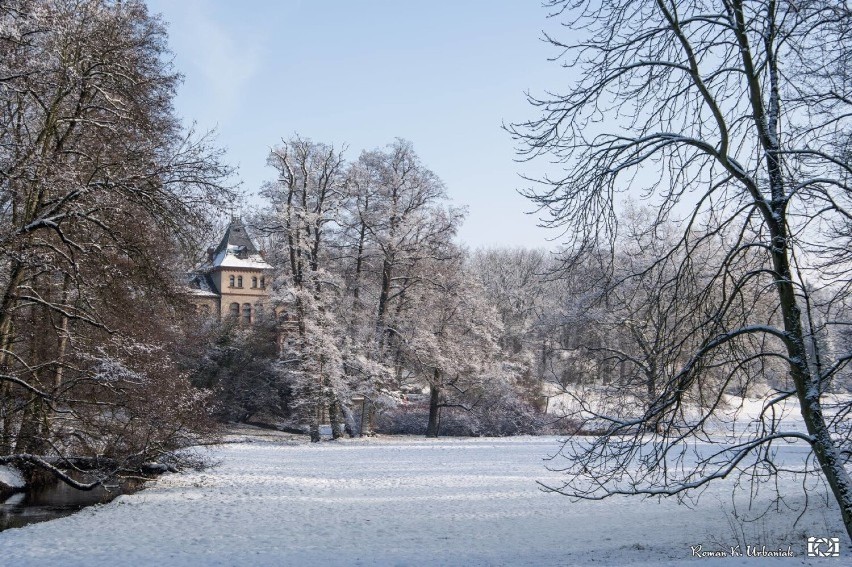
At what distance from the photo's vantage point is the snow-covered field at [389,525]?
9570 millimetres

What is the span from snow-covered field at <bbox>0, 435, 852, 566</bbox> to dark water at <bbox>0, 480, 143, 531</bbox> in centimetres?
61

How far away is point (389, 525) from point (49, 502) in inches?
291

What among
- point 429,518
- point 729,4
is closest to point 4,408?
point 429,518

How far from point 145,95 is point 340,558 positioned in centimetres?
921

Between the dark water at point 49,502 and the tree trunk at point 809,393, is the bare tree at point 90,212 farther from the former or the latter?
the tree trunk at point 809,393

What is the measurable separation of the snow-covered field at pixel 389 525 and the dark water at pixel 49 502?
611 mm

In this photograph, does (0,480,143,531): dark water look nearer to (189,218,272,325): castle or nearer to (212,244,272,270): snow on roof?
(189,218,272,325): castle
